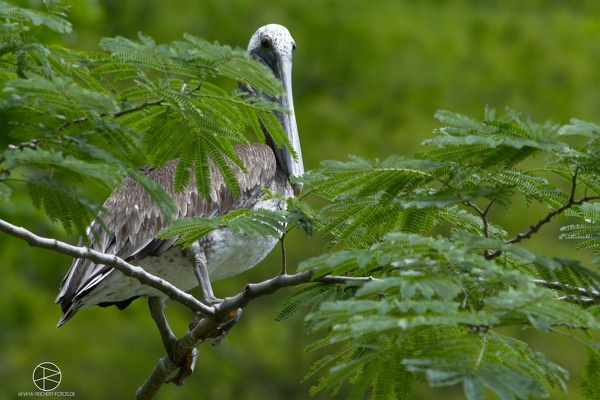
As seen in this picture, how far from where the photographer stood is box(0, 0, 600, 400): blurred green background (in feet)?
52.1

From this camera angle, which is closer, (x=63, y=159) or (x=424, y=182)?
(x=63, y=159)

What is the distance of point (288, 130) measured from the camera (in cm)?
619

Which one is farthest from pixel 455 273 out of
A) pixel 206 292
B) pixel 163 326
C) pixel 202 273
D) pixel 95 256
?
pixel 163 326

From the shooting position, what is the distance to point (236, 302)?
4.52 m

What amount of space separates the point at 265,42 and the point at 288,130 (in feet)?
3.75

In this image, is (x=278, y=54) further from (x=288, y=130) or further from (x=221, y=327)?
(x=221, y=327)

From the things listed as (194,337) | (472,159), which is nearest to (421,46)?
(194,337)

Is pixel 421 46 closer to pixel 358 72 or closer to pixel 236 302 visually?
pixel 358 72

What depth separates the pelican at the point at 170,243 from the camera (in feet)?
19.3

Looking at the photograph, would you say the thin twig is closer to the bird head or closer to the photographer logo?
the bird head

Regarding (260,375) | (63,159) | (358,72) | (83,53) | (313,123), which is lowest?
(63,159)

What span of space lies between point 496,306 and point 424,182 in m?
0.72

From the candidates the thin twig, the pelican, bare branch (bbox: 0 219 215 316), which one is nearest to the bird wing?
the pelican

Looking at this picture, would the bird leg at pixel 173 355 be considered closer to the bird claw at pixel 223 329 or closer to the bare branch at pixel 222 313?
the bare branch at pixel 222 313
